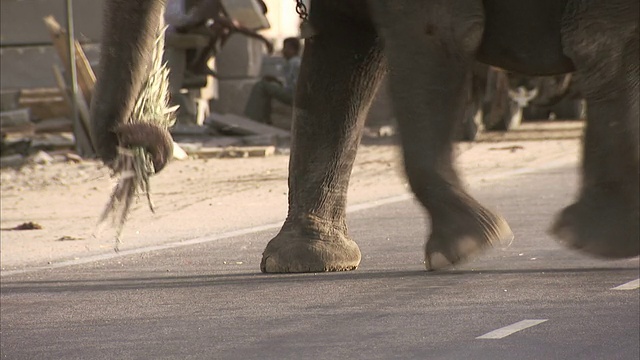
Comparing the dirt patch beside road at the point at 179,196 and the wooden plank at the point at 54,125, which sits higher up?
the dirt patch beside road at the point at 179,196

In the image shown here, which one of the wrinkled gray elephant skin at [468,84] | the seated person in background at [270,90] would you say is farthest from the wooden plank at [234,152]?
the wrinkled gray elephant skin at [468,84]

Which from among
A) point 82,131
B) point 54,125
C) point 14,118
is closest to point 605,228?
point 82,131

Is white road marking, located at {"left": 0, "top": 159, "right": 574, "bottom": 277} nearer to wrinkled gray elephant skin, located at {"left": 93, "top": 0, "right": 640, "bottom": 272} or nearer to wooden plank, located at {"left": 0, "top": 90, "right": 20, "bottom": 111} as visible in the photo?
wrinkled gray elephant skin, located at {"left": 93, "top": 0, "right": 640, "bottom": 272}

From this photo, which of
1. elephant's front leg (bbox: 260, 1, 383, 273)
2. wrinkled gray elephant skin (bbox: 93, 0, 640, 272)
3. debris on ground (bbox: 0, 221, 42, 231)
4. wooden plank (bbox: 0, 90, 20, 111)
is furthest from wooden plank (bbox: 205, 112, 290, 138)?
wrinkled gray elephant skin (bbox: 93, 0, 640, 272)

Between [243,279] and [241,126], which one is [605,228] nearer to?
[243,279]

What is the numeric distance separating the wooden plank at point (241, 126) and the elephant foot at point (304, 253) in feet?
41.3

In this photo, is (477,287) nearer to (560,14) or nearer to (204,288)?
(204,288)

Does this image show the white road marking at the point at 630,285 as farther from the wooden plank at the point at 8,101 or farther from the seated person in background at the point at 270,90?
the seated person in background at the point at 270,90

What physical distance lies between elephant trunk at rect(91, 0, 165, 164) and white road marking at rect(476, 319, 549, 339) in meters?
1.58

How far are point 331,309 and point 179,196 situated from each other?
6614 mm

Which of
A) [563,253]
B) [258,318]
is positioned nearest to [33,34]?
[563,253]

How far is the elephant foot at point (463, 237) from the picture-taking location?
4043mm

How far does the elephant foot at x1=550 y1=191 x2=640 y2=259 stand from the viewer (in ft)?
12.6

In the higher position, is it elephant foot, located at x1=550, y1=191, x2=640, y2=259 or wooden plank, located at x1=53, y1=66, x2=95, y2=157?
elephant foot, located at x1=550, y1=191, x2=640, y2=259
